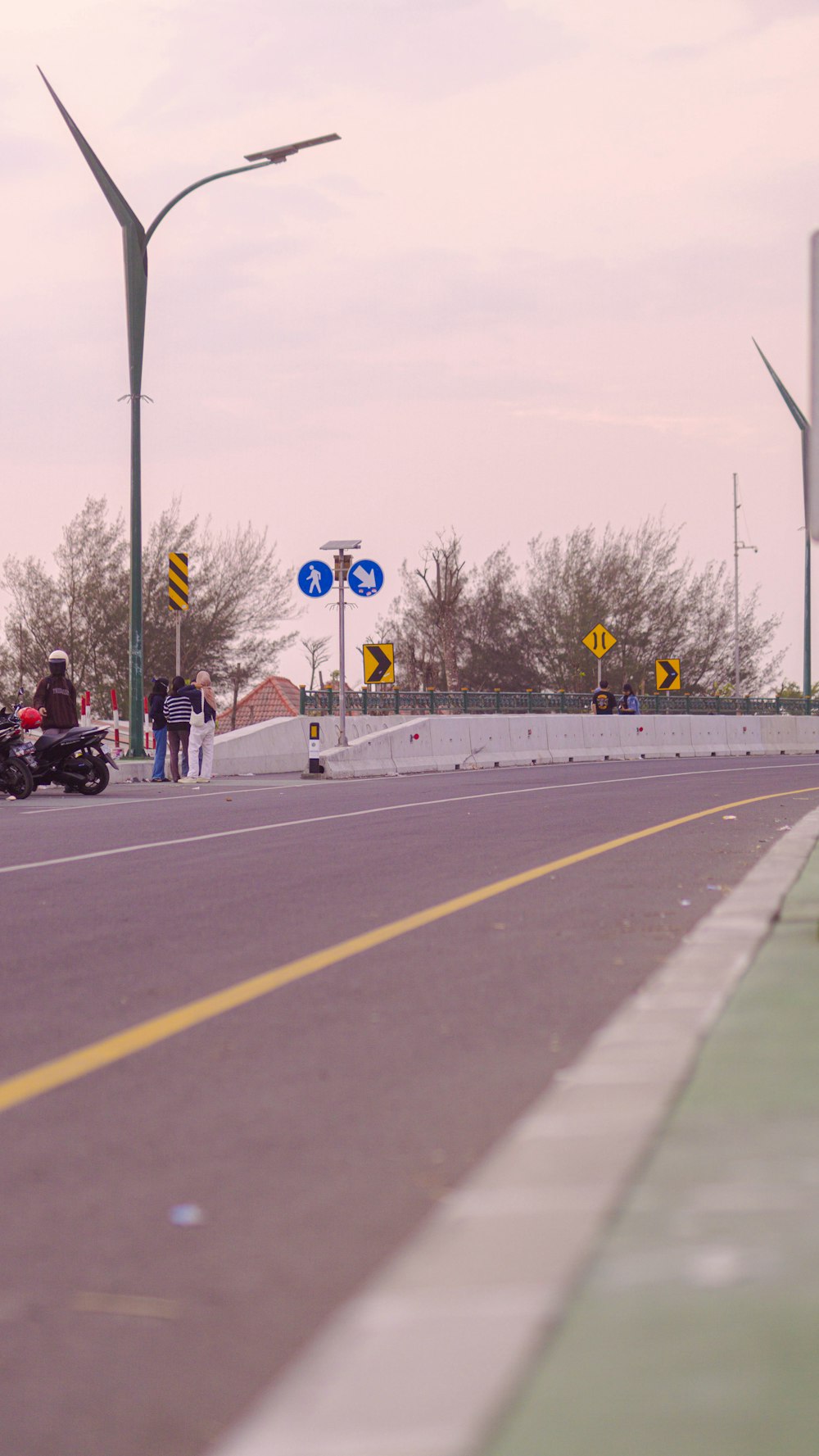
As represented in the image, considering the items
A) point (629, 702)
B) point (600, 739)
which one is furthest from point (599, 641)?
point (600, 739)

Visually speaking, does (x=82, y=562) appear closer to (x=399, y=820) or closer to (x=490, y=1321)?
(x=399, y=820)

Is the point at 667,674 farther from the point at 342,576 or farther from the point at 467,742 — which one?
the point at 342,576

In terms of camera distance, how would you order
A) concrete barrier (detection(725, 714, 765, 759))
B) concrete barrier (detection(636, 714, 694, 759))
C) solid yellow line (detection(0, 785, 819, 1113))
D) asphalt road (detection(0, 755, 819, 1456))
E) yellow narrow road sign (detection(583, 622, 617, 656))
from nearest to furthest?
asphalt road (detection(0, 755, 819, 1456)) < solid yellow line (detection(0, 785, 819, 1113)) < concrete barrier (detection(636, 714, 694, 759)) < yellow narrow road sign (detection(583, 622, 617, 656)) < concrete barrier (detection(725, 714, 765, 759))

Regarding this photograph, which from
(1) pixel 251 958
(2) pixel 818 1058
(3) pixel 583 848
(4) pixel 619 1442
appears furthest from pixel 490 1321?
(3) pixel 583 848

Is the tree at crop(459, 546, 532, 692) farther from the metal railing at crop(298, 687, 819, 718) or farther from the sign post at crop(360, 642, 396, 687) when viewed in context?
the sign post at crop(360, 642, 396, 687)

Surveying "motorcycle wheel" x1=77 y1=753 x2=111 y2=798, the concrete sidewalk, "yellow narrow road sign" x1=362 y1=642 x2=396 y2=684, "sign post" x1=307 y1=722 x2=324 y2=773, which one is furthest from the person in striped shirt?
the concrete sidewalk

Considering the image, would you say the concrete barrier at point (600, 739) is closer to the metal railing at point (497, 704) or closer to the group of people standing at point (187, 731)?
the metal railing at point (497, 704)

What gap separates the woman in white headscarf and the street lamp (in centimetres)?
154

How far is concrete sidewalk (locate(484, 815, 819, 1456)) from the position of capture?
2.20 metres

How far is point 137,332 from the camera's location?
26.1m

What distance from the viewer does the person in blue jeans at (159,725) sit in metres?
24.7

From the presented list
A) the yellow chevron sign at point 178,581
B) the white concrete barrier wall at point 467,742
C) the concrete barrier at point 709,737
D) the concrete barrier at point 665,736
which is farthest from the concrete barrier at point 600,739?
the yellow chevron sign at point 178,581

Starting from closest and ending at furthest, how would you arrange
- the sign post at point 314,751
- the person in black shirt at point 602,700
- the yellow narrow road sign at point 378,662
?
1. the sign post at point 314,751
2. the yellow narrow road sign at point 378,662
3. the person in black shirt at point 602,700

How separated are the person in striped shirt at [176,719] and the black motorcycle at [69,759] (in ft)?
8.31
